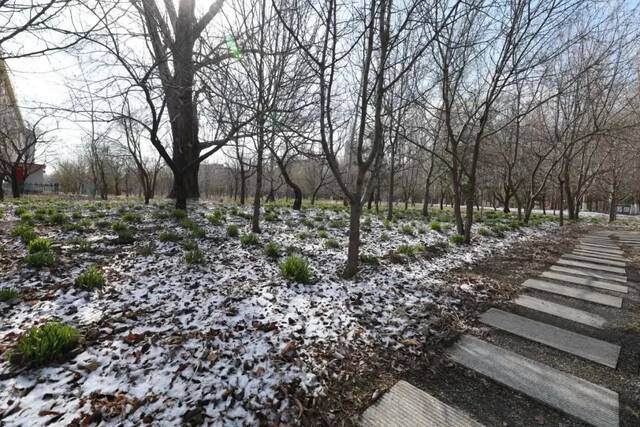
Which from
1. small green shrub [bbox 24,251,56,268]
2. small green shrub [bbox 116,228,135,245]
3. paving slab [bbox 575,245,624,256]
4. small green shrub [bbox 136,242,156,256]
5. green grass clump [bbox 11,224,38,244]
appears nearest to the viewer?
small green shrub [bbox 24,251,56,268]

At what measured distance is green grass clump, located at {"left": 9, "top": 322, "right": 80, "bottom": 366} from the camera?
1.83 meters

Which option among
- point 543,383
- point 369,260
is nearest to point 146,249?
point 369,260

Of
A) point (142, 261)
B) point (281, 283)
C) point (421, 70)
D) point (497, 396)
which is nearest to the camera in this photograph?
point (497, 396)

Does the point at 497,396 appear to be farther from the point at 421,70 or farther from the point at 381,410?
the point at 421,70

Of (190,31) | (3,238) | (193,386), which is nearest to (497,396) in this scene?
(193,386)

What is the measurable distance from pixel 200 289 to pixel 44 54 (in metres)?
3.35

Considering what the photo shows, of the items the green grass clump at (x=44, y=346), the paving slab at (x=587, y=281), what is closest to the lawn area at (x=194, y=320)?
the green grass clump at (x=44, y=346)

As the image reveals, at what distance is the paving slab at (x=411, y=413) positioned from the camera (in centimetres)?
167

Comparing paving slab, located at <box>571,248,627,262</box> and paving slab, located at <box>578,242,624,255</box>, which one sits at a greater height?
paving slab, located at <box>578,242,624,255</box>

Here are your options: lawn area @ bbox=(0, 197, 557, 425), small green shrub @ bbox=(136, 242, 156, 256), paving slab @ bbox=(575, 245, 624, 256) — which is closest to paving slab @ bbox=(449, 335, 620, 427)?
lawn area @ bbox=(0, 197, 557, 425)

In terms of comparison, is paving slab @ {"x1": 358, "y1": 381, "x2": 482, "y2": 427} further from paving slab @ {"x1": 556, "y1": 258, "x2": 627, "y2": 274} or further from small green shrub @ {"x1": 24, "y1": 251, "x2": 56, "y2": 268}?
paving slab @ {"x1": 556, "y1": 258, "x2": 627, "y2": 274}

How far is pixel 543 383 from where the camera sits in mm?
1972

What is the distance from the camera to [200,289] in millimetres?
3070

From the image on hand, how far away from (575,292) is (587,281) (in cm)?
76
